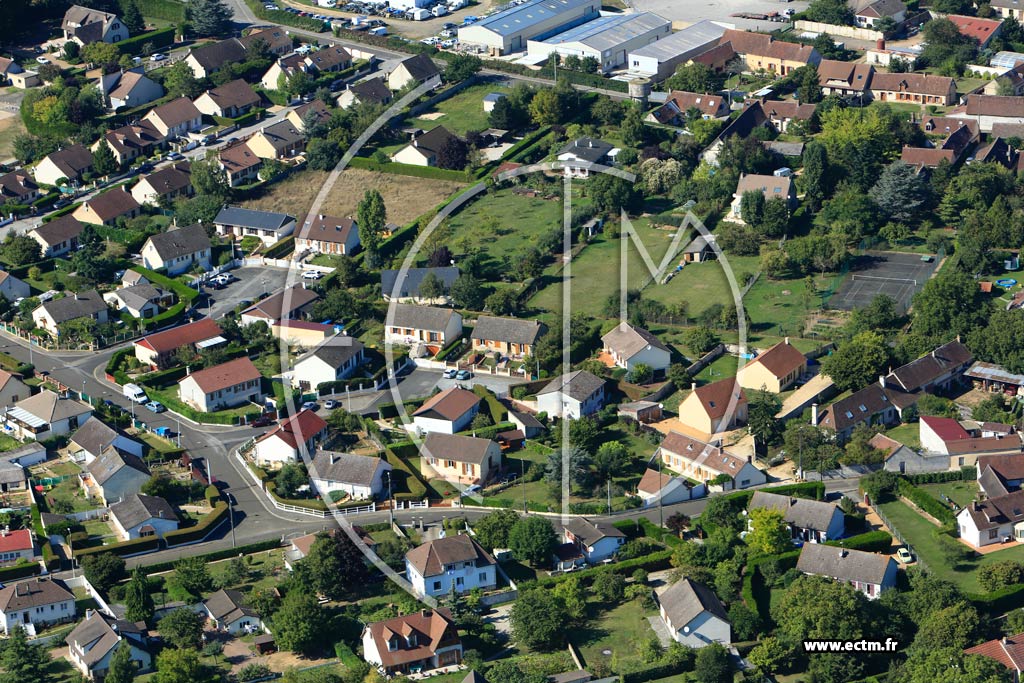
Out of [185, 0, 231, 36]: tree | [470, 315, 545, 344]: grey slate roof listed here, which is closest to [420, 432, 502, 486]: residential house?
[470, 315, 545, 344]: grey slate roof

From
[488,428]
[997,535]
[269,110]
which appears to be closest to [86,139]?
[269,110]

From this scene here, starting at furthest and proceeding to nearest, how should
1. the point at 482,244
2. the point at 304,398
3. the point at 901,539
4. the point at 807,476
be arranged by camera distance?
the point at 482,244, the point at 304,398, the point at 807,476, the point at 901,539

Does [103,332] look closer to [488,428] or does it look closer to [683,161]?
[488,428]

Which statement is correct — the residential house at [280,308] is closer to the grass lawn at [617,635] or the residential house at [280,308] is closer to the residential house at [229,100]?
the residential house at [229,100]

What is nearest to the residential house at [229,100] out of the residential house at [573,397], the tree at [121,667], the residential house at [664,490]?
the residential house at [573,397]

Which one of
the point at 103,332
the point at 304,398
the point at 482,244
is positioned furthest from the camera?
the point at 482,244

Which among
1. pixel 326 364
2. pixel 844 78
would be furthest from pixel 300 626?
pixel 844 78

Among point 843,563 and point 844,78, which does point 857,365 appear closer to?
point 843,563
